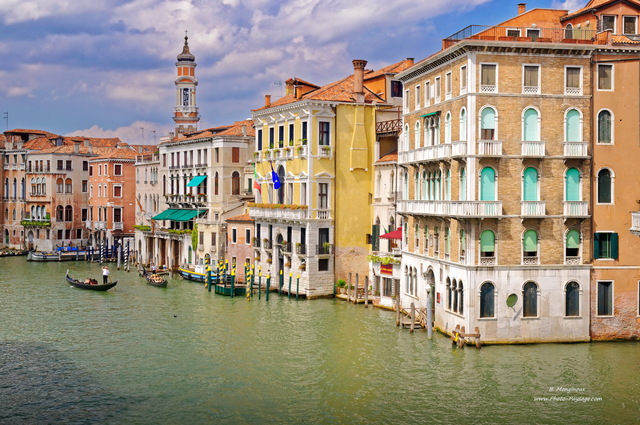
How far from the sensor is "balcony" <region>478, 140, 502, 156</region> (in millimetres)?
27047

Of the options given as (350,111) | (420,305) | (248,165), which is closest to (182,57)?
(248,165)

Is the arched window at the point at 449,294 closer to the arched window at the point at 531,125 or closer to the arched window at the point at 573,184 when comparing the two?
the arched window at the point at 573,184

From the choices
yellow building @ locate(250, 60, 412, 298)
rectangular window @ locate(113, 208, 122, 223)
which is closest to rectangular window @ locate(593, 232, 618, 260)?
yellow building @ locate(250, 60, 412, 298)

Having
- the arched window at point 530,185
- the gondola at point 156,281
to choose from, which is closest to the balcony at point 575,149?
the arched window at point 530,185

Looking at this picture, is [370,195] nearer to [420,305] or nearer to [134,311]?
[420,305]

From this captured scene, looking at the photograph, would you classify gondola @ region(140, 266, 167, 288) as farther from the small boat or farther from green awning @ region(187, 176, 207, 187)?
the small boat

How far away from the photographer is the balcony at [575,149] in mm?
27375

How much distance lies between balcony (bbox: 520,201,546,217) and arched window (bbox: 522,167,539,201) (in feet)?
0.90

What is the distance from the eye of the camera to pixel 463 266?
2734cm

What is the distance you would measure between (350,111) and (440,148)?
38.2ft

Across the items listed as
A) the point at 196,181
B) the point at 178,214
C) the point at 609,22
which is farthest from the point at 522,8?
the point at 178,214

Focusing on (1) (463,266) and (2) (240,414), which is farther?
(1) (463,266)

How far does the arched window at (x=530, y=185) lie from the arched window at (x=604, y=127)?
2.71 meters

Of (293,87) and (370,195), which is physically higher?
(293,87)
